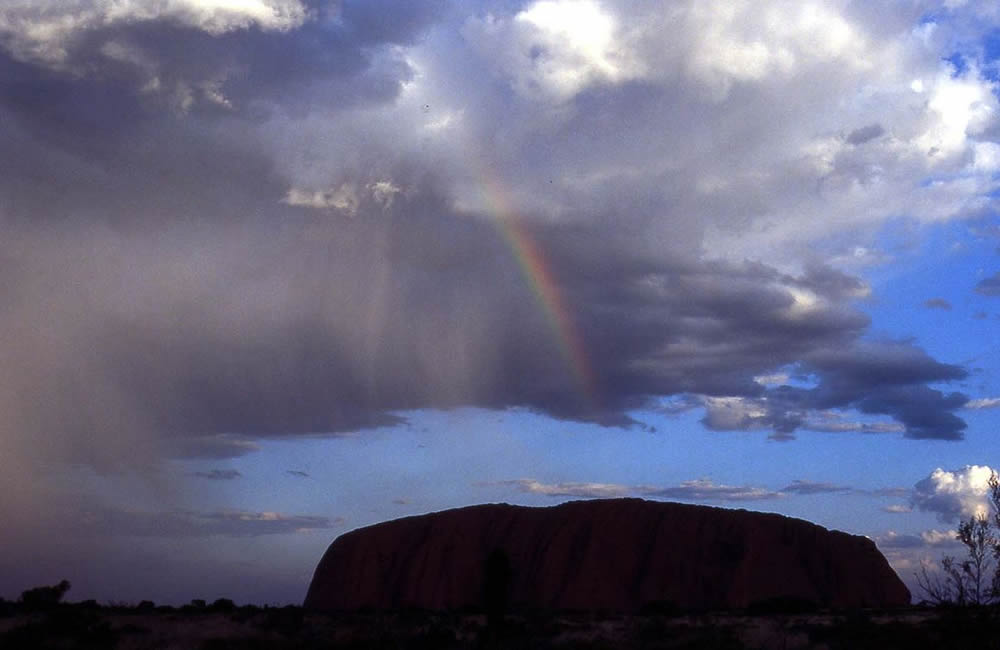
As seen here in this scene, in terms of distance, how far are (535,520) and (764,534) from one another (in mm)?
17563

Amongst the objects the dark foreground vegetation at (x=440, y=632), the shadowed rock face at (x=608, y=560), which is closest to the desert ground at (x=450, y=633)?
the dark foreground vegetation at (x=440, y=632)

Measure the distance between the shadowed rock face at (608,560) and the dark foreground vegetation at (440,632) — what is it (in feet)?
87.9

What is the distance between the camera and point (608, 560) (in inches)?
2729

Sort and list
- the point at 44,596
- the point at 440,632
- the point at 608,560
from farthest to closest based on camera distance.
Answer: the point at 608,560
the point at 44,596
the point at 440,632

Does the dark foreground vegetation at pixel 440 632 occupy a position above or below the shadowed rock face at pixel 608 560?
below

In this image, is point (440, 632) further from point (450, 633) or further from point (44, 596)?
point (44, 596)

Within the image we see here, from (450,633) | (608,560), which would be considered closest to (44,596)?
(450,633)

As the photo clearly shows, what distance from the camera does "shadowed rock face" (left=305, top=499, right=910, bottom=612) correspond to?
212 ft

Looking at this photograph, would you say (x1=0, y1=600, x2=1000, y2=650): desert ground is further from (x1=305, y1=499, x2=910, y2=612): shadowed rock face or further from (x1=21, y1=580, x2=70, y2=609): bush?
(x1=305, y1=499, x2=910, y2=612): shadowed rock face

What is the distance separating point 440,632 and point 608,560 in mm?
44918

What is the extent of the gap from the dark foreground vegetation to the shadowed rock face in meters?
26.8

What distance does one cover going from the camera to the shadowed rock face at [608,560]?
212ft

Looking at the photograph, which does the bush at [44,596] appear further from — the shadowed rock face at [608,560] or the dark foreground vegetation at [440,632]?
the shadowed rock face at [608,560]

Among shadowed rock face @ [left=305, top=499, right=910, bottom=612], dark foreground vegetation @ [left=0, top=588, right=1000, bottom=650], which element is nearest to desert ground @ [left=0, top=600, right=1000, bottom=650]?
dark foreground vegetation @ [left=0, top=588, right=1000, bottom=650]
